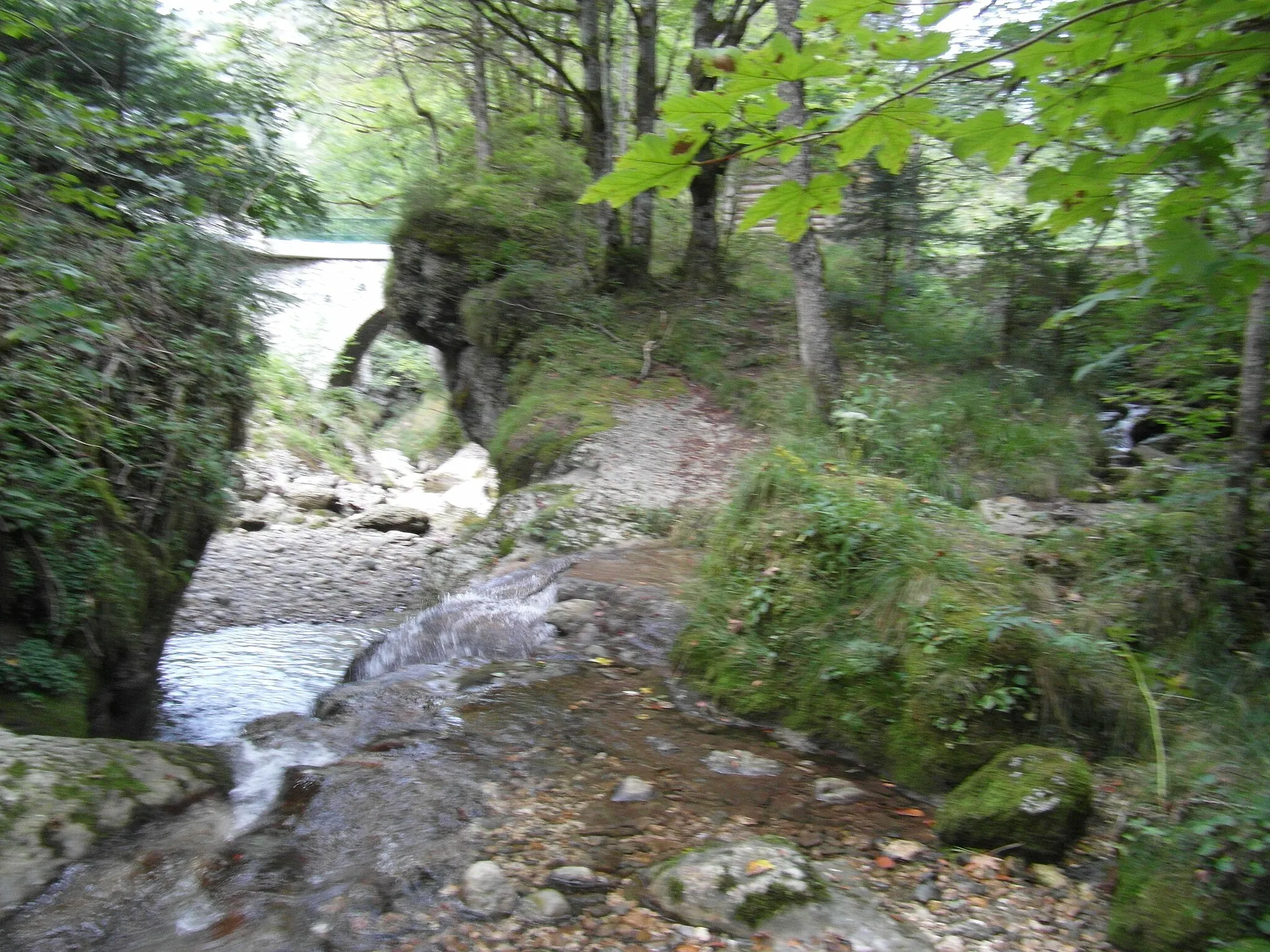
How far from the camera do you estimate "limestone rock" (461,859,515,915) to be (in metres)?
3.18

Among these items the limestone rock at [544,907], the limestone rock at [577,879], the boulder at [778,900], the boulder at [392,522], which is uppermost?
the boulder at [778,900]

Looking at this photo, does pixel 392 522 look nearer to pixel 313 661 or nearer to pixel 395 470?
pixel 313 661

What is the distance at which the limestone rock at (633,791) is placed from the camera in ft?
13.0

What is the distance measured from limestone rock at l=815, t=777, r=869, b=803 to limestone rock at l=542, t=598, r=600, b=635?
8.61 ft

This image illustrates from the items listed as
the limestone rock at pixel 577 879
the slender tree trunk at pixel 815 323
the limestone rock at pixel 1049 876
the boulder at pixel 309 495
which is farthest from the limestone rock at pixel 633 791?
the boulder at pixel 309 495

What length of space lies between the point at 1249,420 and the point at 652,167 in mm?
3744

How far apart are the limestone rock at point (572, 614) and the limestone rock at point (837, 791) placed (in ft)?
8.61

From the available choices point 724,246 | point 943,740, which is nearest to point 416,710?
point 943,740

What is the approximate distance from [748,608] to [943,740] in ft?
5.11

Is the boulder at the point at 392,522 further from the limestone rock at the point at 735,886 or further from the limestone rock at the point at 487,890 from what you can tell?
the limestone rock at the point at 735,886

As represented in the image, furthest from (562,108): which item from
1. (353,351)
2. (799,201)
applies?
(799,201)

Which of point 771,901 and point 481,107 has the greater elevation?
point 481,107

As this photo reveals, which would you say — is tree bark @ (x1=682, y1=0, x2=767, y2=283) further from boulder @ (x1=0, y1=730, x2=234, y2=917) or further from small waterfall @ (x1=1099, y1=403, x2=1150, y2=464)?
boulder @ (x1=0, y1=730, x2=234, y2=917)

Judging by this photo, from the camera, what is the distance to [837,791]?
3992 millimetres
